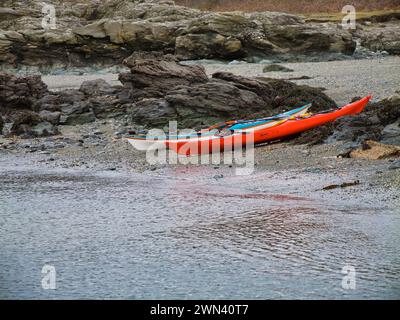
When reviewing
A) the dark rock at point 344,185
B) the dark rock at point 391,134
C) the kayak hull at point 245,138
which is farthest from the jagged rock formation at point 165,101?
the dark rock at point 344,185

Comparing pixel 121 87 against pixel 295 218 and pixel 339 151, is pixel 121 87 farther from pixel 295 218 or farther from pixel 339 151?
pixel 295 218

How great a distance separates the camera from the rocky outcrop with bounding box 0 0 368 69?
124ft

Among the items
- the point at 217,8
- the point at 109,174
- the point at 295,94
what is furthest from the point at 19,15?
the point at 109,174

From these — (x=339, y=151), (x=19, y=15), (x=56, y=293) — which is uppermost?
(x=19, y=15)

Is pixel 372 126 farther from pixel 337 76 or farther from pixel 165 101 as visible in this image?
pixel 337 76

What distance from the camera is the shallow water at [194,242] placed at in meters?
8.49

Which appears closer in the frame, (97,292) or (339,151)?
(97,292)

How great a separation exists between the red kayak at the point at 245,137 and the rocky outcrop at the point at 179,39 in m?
20.0

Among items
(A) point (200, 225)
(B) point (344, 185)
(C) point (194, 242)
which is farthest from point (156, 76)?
(C) point (194, 242)

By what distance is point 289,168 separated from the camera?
599 inches

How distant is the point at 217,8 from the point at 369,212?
48016mm

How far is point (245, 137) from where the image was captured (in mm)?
17312

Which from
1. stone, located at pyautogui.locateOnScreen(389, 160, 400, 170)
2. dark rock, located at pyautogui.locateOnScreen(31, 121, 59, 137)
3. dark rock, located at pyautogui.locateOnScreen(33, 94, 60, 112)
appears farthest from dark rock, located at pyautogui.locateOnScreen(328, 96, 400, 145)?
dark rock, located at pyautogui.locateOnScreen(33, 94, 60, 112)

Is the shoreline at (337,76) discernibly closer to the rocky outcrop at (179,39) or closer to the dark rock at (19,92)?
the rocky outcrop at (179,39)
